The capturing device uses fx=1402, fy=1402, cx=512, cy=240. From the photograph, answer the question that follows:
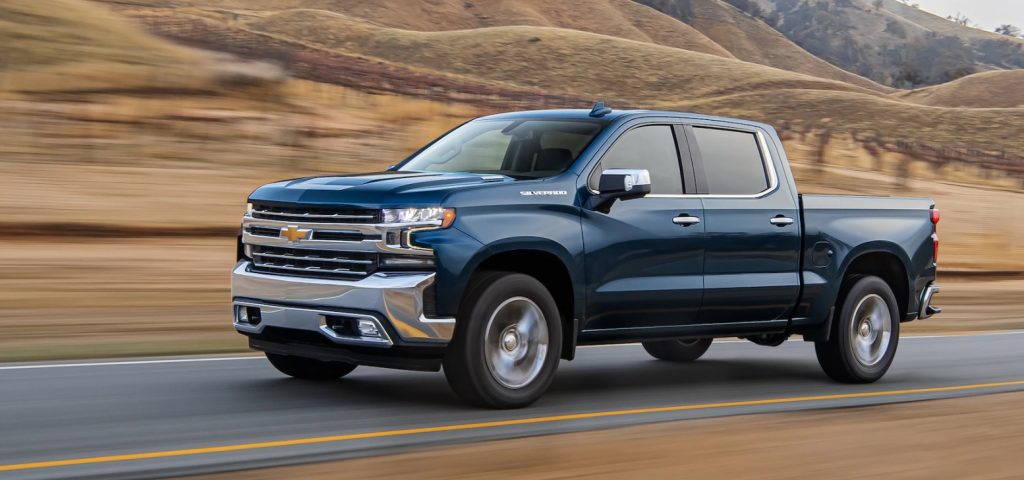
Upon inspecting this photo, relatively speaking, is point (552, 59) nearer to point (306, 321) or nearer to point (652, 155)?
point (652, 155)

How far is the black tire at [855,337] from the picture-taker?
10672 mm

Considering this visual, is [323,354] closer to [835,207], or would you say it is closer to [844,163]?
[835,207]

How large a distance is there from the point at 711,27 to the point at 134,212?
138 metres

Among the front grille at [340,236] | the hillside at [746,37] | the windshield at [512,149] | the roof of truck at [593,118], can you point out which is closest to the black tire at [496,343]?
the front grille at [340,236]

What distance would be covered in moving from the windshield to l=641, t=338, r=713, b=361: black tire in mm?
3016

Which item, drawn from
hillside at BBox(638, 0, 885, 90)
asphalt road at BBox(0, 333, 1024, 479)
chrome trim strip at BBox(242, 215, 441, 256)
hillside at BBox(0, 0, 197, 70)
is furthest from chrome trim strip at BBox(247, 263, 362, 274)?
hillside at BBox(638, 0, 885, 90)

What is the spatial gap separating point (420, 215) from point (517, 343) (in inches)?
41.2

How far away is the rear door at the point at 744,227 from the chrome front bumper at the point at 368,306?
239 cm

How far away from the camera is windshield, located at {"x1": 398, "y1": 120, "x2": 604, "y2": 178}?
9.04 metres

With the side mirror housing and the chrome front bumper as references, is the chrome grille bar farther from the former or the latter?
the side mirror housing

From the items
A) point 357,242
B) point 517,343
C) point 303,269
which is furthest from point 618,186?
point 303,269

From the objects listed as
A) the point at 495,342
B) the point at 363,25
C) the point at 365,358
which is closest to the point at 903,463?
the point at 495,342

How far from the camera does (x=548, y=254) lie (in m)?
8.51

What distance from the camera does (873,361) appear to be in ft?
35.9
